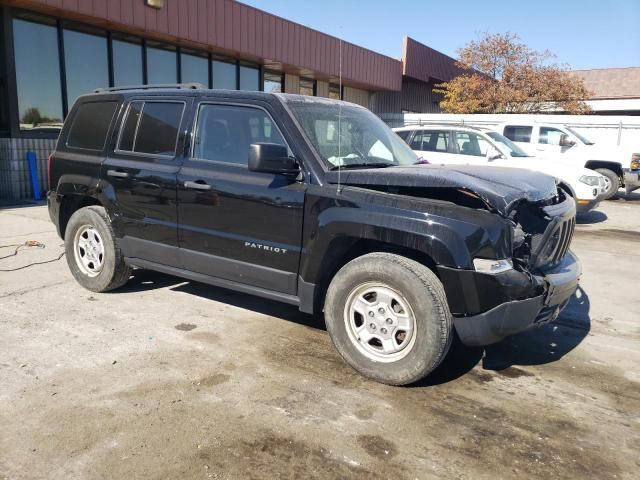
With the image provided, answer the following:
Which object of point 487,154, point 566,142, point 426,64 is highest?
point 426,64

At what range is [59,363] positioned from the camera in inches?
145

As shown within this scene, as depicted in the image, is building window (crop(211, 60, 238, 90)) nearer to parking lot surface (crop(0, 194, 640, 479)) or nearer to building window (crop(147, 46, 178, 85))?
building window (crop(147, 46, 178, 85))

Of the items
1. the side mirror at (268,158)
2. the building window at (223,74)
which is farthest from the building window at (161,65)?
the side mirror at (268,158)

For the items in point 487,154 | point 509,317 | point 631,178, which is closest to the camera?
point 509,317

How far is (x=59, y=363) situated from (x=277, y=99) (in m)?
2.49

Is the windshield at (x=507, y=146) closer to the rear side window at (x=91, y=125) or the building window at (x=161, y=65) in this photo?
the rear side window at (x=91, y=125)

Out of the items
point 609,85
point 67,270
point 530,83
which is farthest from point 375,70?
point 609,85

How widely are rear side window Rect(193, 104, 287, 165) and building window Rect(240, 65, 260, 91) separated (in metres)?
12.4

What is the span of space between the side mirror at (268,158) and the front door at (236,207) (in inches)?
8.0

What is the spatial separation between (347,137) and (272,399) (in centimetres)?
214

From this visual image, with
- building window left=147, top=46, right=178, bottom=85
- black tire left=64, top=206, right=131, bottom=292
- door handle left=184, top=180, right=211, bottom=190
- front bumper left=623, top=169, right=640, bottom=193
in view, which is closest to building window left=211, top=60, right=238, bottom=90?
building window left=147, top=46, right=178, bottom=85

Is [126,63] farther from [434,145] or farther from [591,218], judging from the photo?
[591,218]

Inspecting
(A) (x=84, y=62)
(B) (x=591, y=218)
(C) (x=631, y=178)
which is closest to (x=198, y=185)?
(A) (x=84, y=62)

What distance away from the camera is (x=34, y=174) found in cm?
1099
